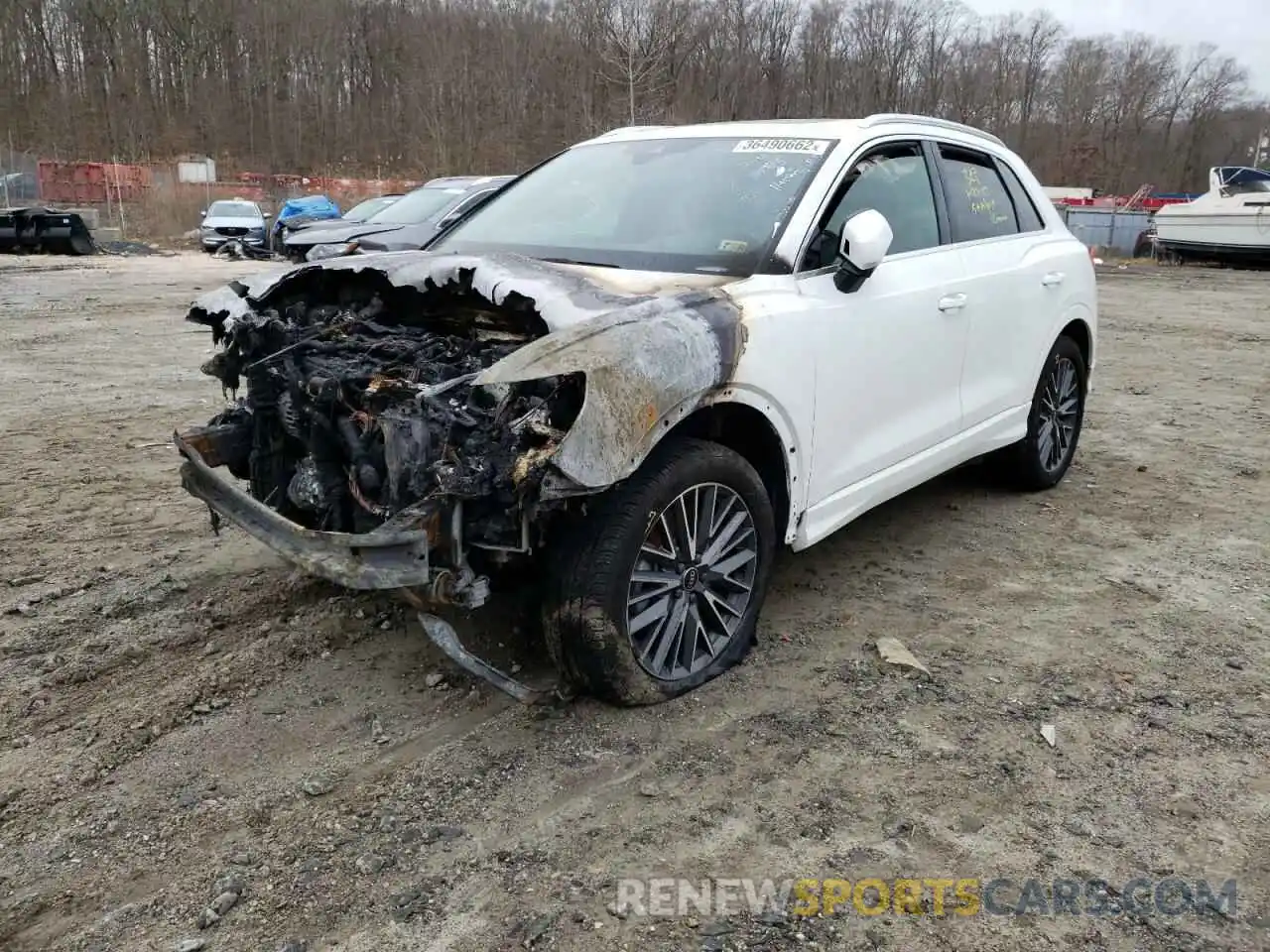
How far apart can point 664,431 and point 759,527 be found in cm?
Result: 65

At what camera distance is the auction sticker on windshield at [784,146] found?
12.5 ft

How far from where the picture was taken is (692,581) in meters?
3.21

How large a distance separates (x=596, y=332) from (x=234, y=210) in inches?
1046

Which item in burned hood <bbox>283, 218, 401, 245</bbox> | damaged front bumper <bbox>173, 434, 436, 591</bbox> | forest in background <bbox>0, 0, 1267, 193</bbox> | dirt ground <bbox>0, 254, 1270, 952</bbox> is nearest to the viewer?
dirt ground <bbox>0, 254, 1270, 952</bbox>

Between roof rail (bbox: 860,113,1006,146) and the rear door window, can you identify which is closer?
roof rail (bbox: 860,113,1006,146)

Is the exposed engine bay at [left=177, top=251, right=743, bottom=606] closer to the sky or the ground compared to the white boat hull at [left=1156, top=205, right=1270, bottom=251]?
closer to the ground

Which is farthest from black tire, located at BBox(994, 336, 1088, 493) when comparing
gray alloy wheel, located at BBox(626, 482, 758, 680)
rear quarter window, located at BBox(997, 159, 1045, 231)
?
gray alloy wheel, located at BBox(626, 482, 758, 680)


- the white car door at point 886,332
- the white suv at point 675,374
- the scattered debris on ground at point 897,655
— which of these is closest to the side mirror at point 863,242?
the white suv at point 675,374

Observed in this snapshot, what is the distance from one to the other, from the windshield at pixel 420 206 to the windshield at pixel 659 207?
924cm

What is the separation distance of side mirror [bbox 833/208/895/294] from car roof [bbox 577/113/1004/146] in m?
0.63

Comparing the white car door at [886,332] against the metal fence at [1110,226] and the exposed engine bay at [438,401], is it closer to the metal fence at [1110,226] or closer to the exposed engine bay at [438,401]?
the exposed engine bay at [438,401]

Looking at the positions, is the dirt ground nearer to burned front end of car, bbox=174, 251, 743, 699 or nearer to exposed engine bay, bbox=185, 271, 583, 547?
burned front end of car, bbox=174, 251, 743, 699

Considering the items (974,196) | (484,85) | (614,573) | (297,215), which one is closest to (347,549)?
(614,573)

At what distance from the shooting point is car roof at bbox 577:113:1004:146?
12.9 ft
